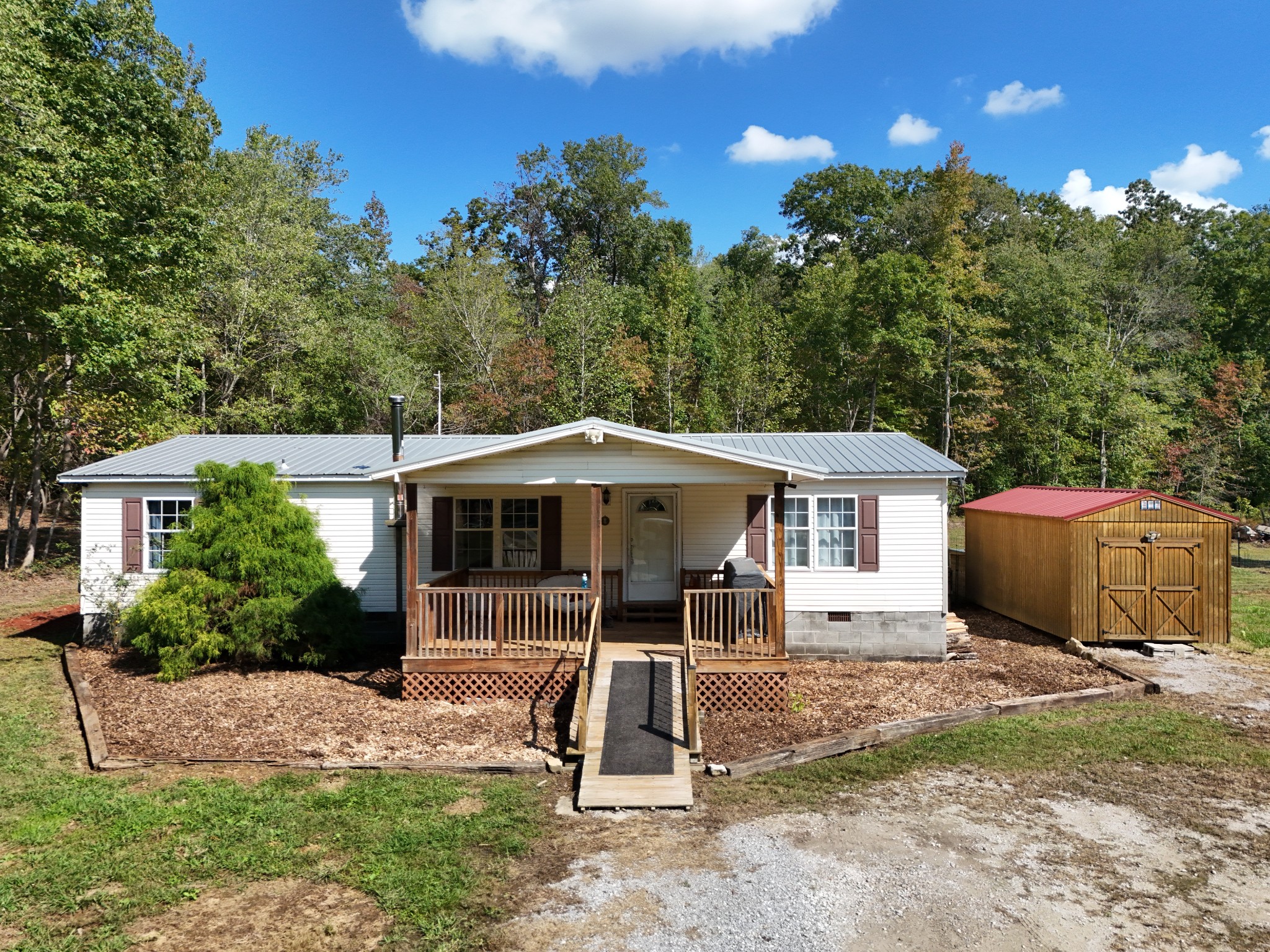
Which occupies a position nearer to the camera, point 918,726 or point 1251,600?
point 918,726

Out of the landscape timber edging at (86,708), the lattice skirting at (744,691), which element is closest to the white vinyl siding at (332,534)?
the landscape timber edging at (86,708)

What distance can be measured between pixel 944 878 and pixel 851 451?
30.0 ft

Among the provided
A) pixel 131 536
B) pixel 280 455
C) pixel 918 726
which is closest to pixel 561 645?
pixel 918 726

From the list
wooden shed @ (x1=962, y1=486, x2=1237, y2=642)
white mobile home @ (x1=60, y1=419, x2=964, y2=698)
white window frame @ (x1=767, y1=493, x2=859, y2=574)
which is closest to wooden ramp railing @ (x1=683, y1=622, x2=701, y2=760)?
white mobile home @ (x1=60, y1=419, x2=964, y2=698)

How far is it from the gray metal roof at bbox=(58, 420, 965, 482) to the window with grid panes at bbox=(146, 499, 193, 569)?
537 mm

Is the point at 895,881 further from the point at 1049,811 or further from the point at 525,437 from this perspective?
the point at 525,437

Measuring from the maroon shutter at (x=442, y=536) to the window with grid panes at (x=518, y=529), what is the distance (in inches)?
34.2

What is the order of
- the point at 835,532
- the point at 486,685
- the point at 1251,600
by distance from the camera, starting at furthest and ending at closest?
the point at 1251,600 → the point at 835,532 → the point at 486,685

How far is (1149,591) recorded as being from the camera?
12.8m

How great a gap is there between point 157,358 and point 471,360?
981 cm

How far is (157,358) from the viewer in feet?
68.7

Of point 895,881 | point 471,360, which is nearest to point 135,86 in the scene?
point 471,360

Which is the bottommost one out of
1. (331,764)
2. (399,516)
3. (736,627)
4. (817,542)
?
(331,764)

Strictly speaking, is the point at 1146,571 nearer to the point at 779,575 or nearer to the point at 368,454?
the point at 779,575
